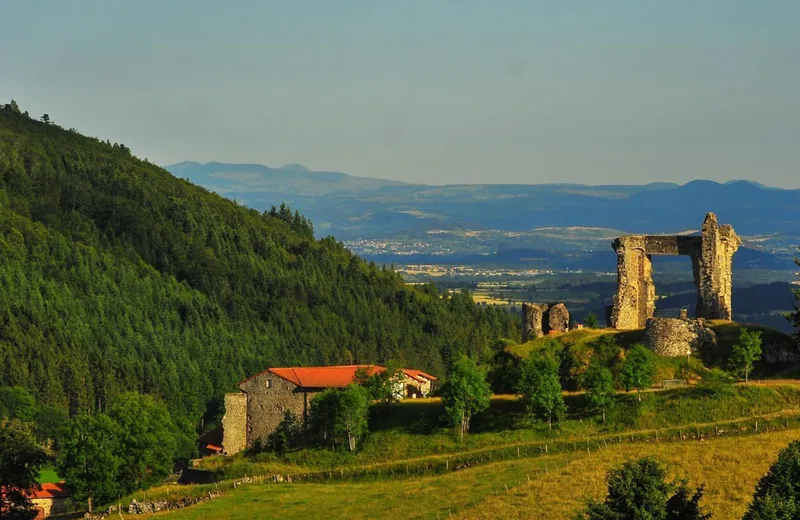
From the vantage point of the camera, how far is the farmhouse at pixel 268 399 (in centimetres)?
9400

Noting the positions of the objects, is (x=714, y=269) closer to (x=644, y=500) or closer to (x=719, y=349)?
(x=719, y=349)

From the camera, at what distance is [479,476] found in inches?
2621

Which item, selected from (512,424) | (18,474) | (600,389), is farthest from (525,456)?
(18,474)

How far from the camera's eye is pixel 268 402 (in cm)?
9500

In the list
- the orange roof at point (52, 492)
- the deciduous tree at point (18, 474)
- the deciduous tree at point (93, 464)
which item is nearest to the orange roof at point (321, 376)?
the orange roof at point (52, 492)

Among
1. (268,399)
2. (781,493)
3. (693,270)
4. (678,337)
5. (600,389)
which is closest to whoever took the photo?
(781,493)

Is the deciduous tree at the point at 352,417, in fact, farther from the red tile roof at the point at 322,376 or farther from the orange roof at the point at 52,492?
the orange roof at the point at 52,492

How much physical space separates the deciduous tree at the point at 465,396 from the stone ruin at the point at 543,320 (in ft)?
45.1

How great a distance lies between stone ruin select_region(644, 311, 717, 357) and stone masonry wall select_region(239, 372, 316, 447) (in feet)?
92.5

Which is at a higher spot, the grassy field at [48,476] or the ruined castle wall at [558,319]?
the ruined castle wall at [558,319]

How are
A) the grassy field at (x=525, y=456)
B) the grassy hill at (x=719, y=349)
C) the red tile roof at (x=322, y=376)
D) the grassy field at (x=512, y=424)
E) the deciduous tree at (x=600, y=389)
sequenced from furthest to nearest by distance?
the red tile roof at (x=322, y=376), the grassy hill at (x=719, y=349), the deciduous tree at (x=600, y=389), the grassy field at (x=512, y=424), the grassy field at (x=525, y=456)

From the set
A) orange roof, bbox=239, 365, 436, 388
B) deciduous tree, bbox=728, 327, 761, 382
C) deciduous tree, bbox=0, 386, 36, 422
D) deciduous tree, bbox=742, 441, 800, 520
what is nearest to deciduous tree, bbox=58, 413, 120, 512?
orange roof, bbox=239, 365, 436, 388

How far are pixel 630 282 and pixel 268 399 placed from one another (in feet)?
99.2

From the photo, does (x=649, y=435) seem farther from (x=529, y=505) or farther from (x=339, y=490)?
(x=339, y=490)
